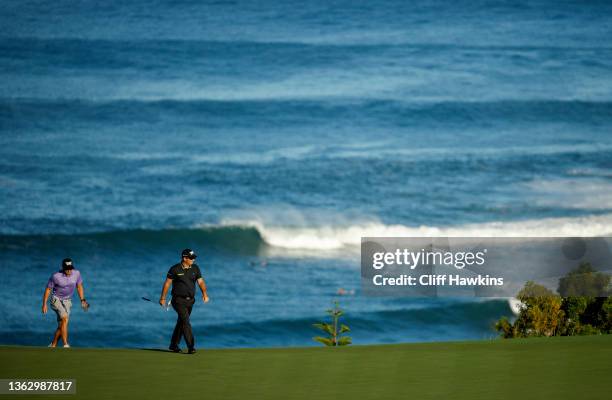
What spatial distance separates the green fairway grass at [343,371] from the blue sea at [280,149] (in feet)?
45.8

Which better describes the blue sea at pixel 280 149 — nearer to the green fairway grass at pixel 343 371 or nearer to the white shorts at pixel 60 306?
the white shorts at pixel 60 306

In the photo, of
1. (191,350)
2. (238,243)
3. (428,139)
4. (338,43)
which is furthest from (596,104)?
(191,350)

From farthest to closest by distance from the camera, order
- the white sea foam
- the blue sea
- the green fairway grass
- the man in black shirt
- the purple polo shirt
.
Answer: the white sea foam
the blue sea
the purple polo shirt
the man in black shirt
the green fairway grass

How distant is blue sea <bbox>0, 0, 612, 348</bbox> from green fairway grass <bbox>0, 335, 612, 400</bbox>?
549 inches

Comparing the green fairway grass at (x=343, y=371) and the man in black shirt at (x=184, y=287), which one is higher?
the man in black shirt at (x=184, y=287)

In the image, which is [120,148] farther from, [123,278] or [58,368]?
[58,368]

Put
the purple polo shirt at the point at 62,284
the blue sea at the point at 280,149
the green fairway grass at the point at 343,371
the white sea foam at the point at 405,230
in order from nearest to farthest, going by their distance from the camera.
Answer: the green fairway grass at the point at 343,371, the purple polo shirt at the point at 62,284, the blue sea at the point at 280,149, the white sea foam at the point at 405,230

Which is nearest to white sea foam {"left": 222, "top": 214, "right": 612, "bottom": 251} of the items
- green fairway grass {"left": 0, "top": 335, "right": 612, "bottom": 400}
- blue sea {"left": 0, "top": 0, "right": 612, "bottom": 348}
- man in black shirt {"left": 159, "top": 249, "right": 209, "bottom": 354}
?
blue sea {"left": 0, "top": 0, "right": 612, "bottom": 348}

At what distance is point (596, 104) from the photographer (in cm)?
4922

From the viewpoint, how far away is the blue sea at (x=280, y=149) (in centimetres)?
3120

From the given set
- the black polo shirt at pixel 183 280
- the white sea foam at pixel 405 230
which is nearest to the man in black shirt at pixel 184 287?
the black polo shirt at pixel 183 280

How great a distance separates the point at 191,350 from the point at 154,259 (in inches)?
840

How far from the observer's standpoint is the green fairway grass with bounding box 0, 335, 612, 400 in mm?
11898

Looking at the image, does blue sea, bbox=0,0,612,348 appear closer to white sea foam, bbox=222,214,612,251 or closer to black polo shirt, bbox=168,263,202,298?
white sea foam, bbox=222,214,612,251
